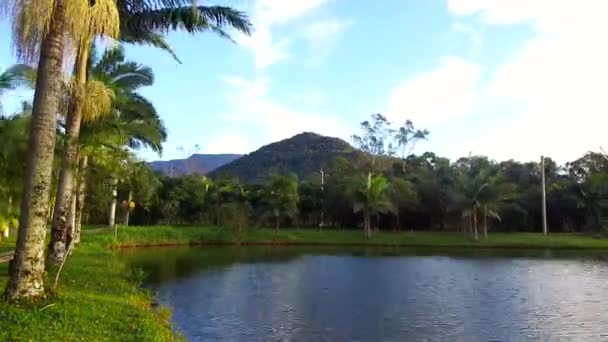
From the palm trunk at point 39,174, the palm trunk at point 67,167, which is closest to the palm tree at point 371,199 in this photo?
the palm trunk at point 67,167

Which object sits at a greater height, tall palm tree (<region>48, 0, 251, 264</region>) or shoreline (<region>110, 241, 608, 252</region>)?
tall palm tree (<region>48, 0, 251, 264</region>)

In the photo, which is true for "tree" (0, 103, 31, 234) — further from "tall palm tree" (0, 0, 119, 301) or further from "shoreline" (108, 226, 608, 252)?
"shoreline" (108, 226, 608, 252)

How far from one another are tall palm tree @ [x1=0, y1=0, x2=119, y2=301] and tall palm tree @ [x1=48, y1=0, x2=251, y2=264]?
14.2 ft

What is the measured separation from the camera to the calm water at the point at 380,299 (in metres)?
14.0

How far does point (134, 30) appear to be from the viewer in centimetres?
1602

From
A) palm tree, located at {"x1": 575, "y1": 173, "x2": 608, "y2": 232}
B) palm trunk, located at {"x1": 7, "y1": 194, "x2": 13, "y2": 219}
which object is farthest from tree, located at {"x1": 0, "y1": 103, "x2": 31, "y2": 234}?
palm tree, located at {"x1": 575, "y1": 173, "x2": 608, "y2": 232}

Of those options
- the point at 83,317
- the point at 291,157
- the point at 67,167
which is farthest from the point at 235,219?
the point at 291,157

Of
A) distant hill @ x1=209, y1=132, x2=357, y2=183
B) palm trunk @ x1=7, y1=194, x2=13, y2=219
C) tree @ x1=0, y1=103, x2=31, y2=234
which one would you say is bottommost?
palm trunk @ x1=7, y1=194, x2=13, y2=219

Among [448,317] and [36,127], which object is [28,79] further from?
[448,317]

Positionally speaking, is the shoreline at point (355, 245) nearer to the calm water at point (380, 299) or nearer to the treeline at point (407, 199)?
the treeline at point (407, 199)

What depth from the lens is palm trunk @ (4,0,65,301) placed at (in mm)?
9578

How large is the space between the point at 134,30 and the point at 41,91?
660cm

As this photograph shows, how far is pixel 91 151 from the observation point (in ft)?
53.9

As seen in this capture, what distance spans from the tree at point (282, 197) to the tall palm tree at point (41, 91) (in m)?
42.5
